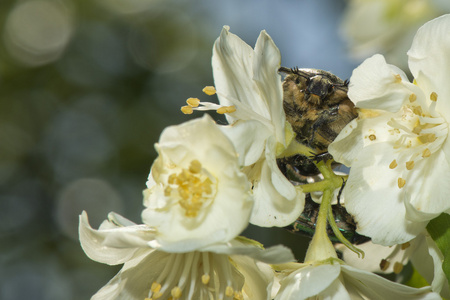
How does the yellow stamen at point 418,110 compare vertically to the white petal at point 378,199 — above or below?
above

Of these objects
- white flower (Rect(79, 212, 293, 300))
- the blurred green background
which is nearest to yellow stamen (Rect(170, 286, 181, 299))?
white flower (Rect(79, 212, 293, 300))

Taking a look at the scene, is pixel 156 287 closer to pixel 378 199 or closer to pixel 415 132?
pixel 378 199

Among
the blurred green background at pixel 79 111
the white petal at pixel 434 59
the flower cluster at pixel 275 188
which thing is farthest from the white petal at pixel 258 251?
the blurred green background at pixel 79 111

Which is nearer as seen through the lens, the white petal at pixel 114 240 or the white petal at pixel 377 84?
the white petal at pixel 114 240

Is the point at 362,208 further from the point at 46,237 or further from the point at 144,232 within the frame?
the point at 46,237

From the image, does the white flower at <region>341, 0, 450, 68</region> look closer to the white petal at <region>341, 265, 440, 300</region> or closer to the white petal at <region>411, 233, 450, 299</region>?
the white petal at <region>411, 233, 450, 299</region>

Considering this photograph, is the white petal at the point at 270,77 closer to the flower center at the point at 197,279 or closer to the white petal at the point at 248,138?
the white petal at the point at 248,138
